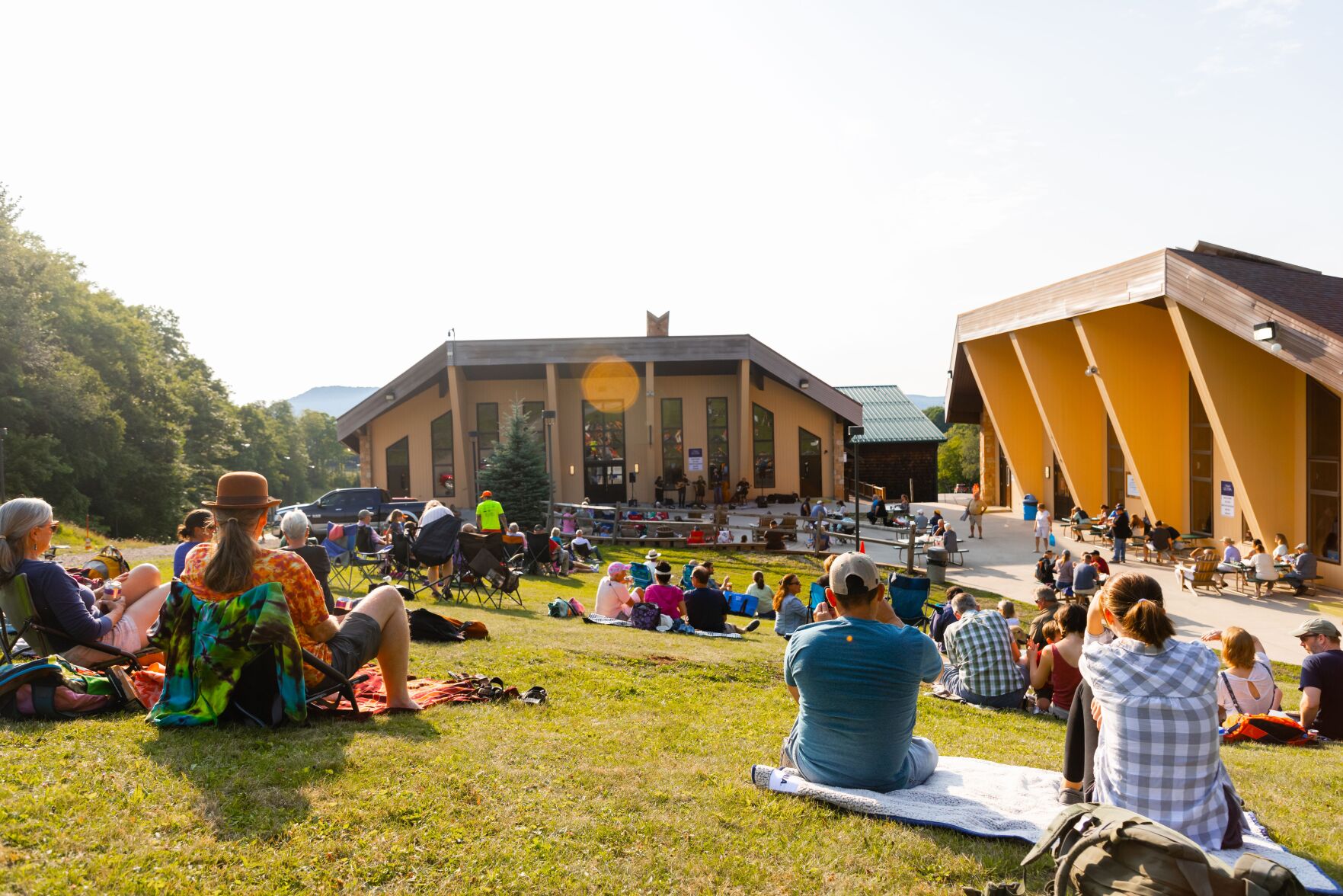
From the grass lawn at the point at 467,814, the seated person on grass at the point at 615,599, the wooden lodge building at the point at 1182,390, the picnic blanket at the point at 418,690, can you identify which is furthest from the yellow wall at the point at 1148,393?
the picnic blanket at the point at 418,690

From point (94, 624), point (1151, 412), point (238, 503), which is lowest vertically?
point (94, 624)

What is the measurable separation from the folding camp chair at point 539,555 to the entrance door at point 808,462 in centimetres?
1652

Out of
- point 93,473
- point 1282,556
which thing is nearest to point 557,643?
point 1282,556

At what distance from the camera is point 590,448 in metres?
31.0

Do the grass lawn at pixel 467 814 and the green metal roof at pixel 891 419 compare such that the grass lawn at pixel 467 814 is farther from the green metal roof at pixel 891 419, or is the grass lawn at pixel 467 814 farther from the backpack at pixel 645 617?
the green metal roof at pixel 891 419

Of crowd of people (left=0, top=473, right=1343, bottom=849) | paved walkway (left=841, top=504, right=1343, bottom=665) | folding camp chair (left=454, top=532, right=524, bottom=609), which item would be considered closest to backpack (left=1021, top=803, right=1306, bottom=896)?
crowd of people (left=0, top=473, right=1343, bottom=849)

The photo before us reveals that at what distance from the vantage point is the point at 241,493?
4191mm

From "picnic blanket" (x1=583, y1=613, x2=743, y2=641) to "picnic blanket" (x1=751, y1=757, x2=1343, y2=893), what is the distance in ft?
19.3

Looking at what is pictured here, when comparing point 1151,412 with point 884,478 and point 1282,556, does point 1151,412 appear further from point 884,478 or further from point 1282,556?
point 884,478

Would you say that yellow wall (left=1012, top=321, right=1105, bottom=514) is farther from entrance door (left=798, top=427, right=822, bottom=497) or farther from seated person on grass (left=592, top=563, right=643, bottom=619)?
seated person on grass (left=592, top=563, right=643, bottom=619)

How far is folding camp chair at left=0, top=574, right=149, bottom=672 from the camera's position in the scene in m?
4.61

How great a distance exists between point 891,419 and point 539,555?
967 inches

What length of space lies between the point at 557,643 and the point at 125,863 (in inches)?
203

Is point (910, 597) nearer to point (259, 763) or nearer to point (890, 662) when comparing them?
point (890, 662)
